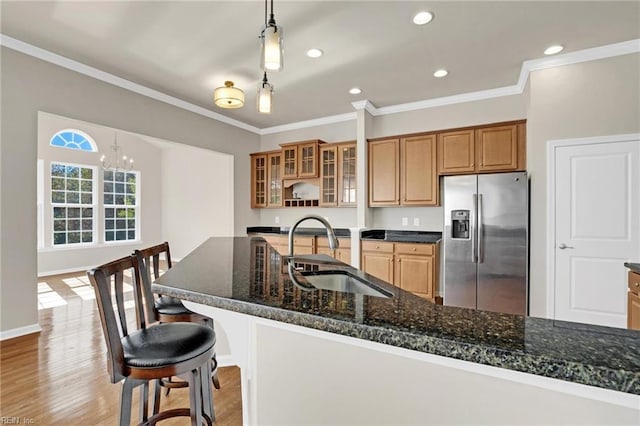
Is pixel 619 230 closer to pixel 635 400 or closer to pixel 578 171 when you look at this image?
pixel 578 171

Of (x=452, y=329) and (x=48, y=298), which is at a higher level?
(x=452, y=329)

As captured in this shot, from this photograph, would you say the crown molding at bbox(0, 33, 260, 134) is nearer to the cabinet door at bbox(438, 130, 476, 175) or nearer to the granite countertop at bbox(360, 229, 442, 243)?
the granite countertop at bbox(360, 229, 442, 243)

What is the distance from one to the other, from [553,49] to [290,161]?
373 centimetres

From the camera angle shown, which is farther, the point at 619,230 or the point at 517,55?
the point at 517,55

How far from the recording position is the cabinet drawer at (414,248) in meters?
4.09

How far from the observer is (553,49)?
313 centimetres

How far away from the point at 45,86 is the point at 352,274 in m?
3.82

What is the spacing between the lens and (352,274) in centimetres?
156

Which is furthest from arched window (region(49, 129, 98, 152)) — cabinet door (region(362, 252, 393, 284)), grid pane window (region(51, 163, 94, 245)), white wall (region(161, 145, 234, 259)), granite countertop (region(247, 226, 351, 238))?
cabinet door (region(362, 252, 393, 284))

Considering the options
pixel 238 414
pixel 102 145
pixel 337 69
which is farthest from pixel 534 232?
pixel 102 145

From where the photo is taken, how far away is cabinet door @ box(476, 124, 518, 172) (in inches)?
149

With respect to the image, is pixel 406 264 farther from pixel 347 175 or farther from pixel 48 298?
pixel 48 298

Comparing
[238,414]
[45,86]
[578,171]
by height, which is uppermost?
[45,86]

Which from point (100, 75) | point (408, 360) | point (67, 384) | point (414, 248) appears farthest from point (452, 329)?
point (100, 75)
